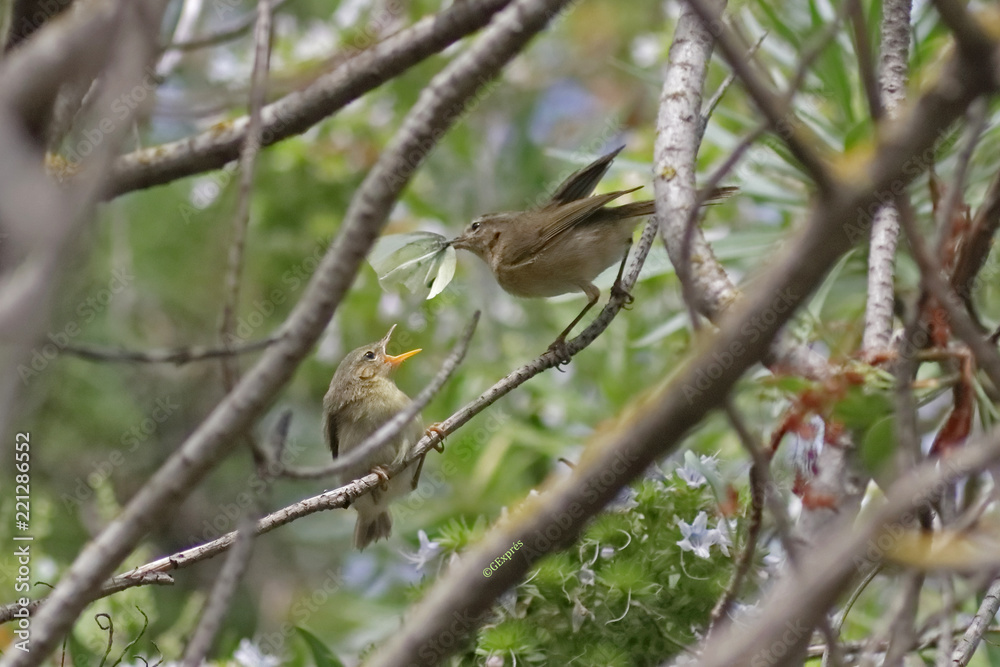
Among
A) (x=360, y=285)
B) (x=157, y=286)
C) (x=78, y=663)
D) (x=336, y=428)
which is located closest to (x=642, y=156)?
(x=360, y=285)

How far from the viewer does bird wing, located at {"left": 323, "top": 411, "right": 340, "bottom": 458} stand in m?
4.46

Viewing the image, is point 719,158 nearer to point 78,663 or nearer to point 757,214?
point 757,214

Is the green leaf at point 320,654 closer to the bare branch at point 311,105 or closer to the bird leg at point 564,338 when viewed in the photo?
the bird leg at point 564,338

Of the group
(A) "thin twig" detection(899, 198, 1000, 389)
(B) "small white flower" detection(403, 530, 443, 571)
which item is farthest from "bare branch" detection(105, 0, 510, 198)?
(A) "thin twig" detection(899, 198, 1000, 389)

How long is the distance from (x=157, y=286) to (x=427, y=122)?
4.63m

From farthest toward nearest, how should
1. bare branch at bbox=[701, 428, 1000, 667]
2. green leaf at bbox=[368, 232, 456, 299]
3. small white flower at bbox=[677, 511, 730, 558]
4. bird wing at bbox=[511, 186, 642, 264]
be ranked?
bird wing at bbox=[511, 186, 642, 264] → green leaf at bbox=[368, 232, 456, 299] → small white flower at bbox=[677, 511, 730, 558] → bare branch at bbox=[701, 428, 1000, 667]

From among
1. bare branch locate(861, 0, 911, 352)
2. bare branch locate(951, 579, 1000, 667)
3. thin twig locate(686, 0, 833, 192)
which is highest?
thin twig locate(686, 0, 833, 192)

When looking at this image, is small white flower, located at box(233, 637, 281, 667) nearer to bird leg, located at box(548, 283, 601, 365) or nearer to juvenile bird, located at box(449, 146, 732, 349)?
bird leg, located at box(548, 283, 601, 365)

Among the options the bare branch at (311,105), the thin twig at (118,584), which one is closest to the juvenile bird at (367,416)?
the bare branch at (311,105)

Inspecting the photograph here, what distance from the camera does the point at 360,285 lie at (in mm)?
5668

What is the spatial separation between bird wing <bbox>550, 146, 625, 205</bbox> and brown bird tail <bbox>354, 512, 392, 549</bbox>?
1.55m

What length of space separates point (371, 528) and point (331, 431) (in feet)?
1.56

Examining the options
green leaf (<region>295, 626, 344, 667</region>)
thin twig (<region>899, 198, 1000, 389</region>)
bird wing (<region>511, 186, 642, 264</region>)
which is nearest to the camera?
thin twig (<region>899, 198, 1000, 389</region>)

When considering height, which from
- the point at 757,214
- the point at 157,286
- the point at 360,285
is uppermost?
the point at 157,286
